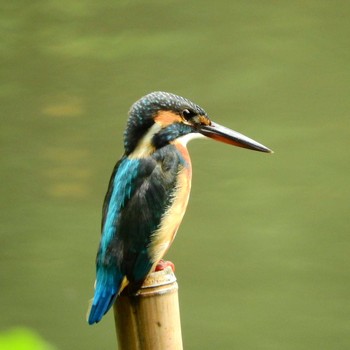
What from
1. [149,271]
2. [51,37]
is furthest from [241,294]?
[149,271]

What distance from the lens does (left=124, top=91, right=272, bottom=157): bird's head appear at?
1604mm

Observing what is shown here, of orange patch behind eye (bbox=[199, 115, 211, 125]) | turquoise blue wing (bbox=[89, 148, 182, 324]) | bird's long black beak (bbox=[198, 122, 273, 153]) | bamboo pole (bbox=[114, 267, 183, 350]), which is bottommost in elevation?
bamboo pole (bbox=[114, 267, 183, 350])

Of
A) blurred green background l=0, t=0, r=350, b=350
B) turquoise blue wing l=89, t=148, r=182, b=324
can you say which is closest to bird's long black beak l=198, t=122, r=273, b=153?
turquoise blue wing l=89, t=148, r=182, b=324

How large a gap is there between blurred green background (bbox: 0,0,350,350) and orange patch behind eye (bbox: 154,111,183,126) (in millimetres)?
1685

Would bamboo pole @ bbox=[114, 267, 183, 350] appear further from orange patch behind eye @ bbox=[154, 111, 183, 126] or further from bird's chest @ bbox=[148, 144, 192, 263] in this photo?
orange patch behind eye @ bbox=[154, 111, 183, 126]

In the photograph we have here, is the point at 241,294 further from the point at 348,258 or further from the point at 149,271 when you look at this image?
the point at 149,271

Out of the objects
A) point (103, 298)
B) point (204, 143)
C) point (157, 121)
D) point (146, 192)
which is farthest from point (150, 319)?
point (204, 143)

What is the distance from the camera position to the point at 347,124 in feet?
11.0

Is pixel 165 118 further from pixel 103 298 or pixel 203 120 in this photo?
pixel 103 298

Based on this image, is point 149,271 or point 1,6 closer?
point 149,271

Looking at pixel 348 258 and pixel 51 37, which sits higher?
pixel 51 37

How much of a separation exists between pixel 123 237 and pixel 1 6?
2159mm

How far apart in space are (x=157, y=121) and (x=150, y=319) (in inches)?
14.6

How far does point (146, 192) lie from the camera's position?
1.56 m
